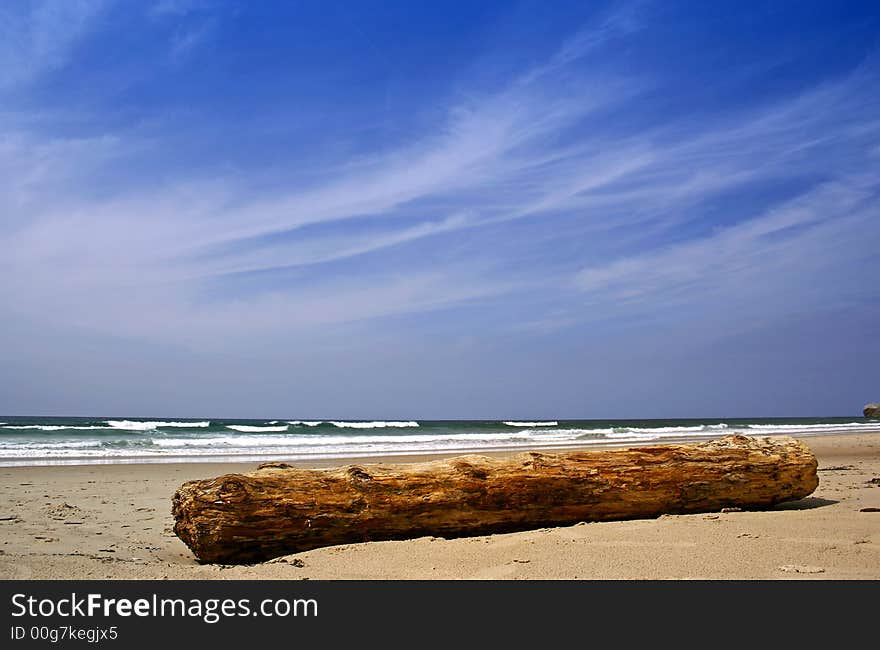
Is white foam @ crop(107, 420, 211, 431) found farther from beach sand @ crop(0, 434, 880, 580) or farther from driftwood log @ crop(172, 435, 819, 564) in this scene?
driftwood log @ crop(172, 435, 819, 564)

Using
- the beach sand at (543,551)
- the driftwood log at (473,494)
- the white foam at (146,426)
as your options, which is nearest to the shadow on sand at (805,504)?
the beach sand at (543,551)

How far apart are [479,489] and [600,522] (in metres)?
1.24

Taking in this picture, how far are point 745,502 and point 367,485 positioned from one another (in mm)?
3892

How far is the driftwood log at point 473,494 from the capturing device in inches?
187

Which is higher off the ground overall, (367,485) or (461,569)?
(367,485)

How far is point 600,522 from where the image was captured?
565 cm

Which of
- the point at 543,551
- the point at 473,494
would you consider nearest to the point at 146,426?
the point at 473,494

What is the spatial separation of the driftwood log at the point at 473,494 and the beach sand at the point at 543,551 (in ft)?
0.56

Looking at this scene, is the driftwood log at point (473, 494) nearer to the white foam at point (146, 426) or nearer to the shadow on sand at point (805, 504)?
the shadow on sand at point (805, 504)
